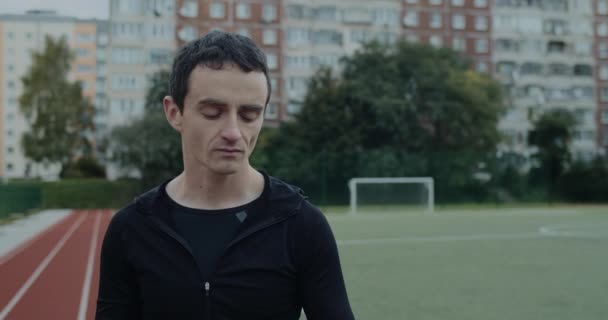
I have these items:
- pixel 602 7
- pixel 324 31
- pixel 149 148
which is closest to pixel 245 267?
pixel 149 148

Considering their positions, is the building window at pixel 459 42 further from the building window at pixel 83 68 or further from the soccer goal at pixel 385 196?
the building window at pixel 83 68

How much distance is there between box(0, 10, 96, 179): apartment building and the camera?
292 ft

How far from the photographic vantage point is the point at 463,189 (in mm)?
32312

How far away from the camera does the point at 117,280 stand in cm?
195

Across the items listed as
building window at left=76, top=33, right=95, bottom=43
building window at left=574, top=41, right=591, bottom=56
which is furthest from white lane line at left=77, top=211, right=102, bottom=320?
building window at left=76, top=33, right=95, bottom=43

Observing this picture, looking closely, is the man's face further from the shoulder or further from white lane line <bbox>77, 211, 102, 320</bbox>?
white lane line <bbox>77, 211, 102, 320</bbox>

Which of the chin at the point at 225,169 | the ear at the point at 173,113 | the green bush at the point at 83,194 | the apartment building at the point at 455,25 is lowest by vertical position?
the green bush at the point at 83,194

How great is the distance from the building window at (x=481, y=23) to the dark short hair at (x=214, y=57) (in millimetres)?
65563

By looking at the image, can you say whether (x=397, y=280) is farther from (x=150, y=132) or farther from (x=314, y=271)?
(x=150, y=132)

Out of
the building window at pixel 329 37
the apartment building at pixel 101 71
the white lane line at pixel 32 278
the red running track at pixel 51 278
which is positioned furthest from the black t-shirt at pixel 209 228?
the apartment building at pixel 101 71

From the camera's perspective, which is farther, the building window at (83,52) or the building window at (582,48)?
the building window at (83,52)

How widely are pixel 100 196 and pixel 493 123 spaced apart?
2416cm

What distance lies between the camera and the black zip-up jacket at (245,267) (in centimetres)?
182

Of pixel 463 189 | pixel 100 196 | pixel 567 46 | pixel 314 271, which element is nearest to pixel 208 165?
pixel 314 271
